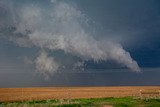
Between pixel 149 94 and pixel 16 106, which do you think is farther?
pixel 149 94

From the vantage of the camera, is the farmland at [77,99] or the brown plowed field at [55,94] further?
the brown plowed field at [55,94]

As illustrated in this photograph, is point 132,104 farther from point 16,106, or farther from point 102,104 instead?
point 16,106

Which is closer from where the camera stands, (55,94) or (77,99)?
(77,99)

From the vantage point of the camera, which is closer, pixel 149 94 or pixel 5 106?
pixel 5 106

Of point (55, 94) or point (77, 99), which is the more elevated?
point (55, 94)

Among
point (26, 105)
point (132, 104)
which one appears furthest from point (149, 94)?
point (26, 105)

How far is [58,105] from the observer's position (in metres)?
48.8

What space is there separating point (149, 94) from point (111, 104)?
51.0 feet

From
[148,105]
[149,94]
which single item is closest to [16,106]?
[148,105]

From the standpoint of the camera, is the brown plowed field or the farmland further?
the brown plowed field

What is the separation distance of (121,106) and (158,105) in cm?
503

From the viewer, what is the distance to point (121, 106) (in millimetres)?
48719

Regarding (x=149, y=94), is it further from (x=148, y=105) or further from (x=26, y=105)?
(x=26, y=105)

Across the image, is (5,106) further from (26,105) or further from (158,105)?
(158,105)
